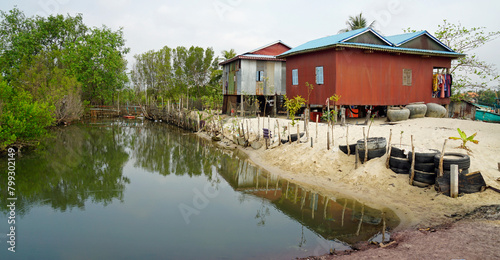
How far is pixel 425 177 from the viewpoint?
28.0ft

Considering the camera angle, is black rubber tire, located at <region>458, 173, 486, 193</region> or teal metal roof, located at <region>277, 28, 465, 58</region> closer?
black rubber tire, located at <region>458, 173, 486, 193</region>

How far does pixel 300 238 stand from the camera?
23.0ft

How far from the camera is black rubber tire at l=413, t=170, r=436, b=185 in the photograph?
27.7ft

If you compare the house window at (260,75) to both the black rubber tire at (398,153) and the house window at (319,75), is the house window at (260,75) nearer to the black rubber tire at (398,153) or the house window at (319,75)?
the house window at (319,75)

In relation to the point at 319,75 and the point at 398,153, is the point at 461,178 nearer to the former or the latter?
the point at 398,153

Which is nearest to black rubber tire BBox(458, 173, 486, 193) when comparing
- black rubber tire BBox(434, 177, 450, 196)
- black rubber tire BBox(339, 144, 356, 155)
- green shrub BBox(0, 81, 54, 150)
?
black rubber tire BBox(434, 177, 450, 196)

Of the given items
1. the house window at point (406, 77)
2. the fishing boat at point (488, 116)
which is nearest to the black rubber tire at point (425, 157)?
the house window at point (406, 77)

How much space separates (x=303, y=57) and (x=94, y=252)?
51.1 feet

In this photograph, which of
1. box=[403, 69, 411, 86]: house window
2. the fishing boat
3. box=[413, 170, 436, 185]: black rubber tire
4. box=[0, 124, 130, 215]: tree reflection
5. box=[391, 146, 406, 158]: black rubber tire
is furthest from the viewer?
the fishing boat

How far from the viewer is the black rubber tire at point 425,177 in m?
8.44

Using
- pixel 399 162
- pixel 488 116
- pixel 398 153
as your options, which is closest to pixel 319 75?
pixel 398 153

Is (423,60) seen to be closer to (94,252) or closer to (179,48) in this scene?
(94,252)

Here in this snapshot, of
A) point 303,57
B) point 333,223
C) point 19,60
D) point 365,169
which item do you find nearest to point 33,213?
point 333,223

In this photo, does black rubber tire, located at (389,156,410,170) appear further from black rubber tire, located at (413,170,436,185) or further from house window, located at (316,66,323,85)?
house window, located at (316,66,323,85)
